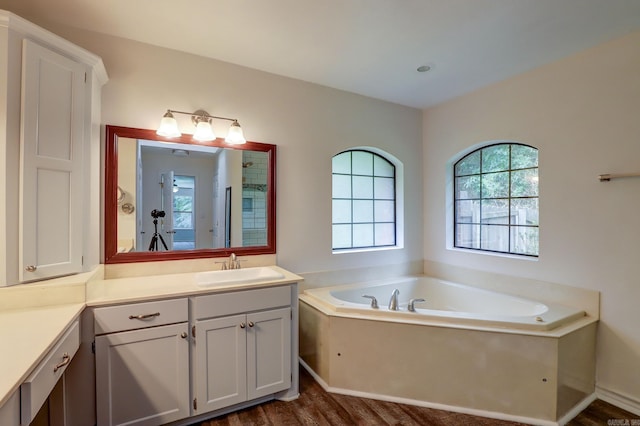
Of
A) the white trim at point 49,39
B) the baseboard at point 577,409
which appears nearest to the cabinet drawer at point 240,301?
the white trim at point 49,39

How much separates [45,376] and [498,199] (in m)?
3.38

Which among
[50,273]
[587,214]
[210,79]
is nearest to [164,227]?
[50,273]

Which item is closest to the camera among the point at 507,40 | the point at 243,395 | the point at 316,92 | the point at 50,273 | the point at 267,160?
the point at 50,273

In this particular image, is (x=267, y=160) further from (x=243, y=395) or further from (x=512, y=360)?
(x=512, y=360)

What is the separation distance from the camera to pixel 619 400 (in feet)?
6.89

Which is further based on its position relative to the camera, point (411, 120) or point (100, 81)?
point (411, 120)

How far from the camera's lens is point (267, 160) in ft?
8.59

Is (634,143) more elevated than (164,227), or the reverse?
(634,143)

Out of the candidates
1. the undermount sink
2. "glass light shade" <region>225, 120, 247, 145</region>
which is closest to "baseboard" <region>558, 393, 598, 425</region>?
the undermount sink

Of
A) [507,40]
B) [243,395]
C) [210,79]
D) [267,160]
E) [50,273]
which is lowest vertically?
[243,395]

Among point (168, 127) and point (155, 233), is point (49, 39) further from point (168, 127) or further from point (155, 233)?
point (155, 233)

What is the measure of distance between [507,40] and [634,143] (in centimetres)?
108

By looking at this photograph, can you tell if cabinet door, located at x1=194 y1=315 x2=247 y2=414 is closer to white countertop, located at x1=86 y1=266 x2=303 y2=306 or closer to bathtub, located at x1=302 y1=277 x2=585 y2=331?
white countertop, located at x1=86 y1=266 x2=303 y2=306

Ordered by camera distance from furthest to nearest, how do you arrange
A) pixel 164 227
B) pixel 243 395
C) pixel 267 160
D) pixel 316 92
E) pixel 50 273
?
pixel 316 92, pixel 267 160, pixel 164 227, pixel 243 395, pixel 50 273
